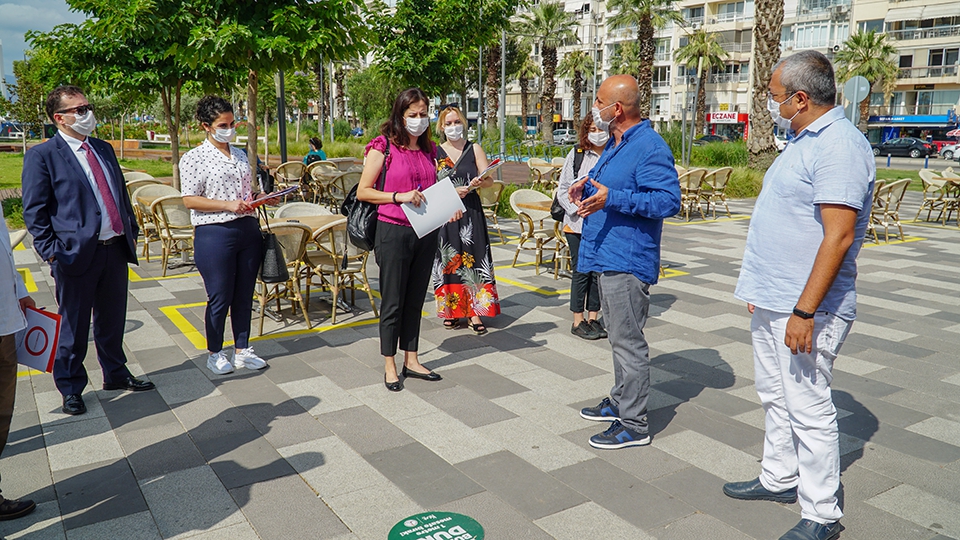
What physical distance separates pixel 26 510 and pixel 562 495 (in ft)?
7.99

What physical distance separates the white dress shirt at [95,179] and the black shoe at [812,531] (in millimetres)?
4095

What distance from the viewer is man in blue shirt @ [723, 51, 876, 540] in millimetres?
2807

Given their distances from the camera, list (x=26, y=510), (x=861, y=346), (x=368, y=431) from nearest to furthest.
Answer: (x=26, y=510)
(x=368, y=431)
(x=861, y=346)

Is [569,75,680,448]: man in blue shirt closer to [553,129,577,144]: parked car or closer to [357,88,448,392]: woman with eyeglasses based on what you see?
A: [357,88,448,392]: woman with eyeglasses

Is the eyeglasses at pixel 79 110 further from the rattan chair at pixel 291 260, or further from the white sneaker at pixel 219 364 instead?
the rattan chair at pixel 291 260

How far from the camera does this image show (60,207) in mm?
4297

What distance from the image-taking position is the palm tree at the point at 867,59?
47281mm

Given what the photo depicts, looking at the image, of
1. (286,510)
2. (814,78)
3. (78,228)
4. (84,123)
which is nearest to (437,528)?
(286,510)

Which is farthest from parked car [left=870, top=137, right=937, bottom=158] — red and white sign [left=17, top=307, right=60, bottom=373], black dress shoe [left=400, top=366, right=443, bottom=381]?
red and white sign [left=17, top=307, right=60, bottom=373]

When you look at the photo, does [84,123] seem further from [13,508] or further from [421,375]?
[421,375]

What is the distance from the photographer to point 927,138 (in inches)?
1953

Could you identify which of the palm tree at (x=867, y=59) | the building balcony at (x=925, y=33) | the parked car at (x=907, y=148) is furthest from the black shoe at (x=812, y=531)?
the building balcony at (x=925, y=33)

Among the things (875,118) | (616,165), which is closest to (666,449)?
(616,165)

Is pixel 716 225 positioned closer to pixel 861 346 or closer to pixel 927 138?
pixel 861 346
